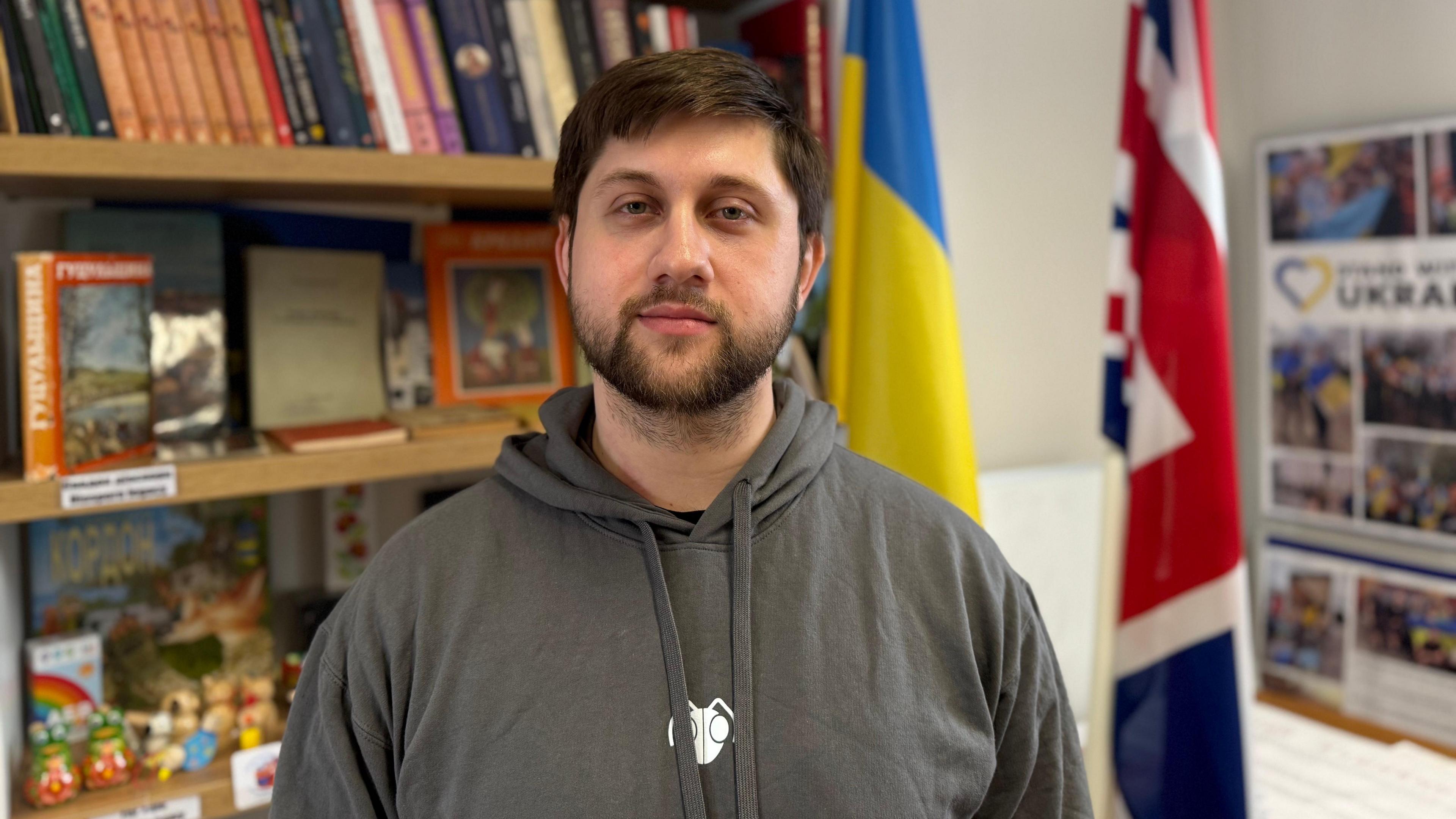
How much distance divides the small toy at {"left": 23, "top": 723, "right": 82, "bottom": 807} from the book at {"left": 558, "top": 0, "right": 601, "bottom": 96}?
1.08m

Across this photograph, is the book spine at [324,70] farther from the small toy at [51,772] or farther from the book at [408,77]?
the small toy at [51,772]

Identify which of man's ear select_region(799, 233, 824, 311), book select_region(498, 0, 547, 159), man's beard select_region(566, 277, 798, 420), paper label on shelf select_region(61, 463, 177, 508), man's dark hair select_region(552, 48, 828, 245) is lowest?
paper label on shelf select_region(61, 463, 177, 508)

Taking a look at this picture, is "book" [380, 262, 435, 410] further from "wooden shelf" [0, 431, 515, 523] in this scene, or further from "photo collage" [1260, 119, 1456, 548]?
"photo collage" [1260, 119, 1456, 548]

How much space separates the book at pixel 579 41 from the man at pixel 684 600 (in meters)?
0.43

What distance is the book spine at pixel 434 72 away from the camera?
1342 mm

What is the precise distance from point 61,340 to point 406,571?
566mm

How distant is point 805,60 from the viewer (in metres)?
1.66

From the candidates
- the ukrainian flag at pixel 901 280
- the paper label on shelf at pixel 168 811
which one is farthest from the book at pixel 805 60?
the paper label on shelf at pixel 168 811

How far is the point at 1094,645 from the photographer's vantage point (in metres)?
1.86

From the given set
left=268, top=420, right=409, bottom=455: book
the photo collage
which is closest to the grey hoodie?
left=268, top=420, right=409, bottom=455: book

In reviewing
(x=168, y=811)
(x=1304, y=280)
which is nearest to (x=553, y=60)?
(x=168, y=811)

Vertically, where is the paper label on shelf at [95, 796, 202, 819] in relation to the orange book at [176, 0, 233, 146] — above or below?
below

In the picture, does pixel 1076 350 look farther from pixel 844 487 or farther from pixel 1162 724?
pixel 844 487

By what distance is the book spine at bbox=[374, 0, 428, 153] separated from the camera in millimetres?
1324
